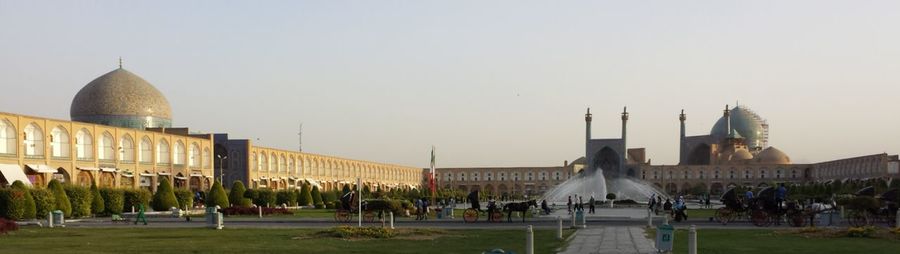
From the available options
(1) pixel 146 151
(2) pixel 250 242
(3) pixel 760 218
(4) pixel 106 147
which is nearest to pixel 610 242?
(2) pixel 250 242

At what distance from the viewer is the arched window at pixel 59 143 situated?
49750 millimetres

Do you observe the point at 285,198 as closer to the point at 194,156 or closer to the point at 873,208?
the point at 194,156

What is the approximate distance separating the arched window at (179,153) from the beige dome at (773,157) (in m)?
85.7

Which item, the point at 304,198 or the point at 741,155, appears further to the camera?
the point at 741,155

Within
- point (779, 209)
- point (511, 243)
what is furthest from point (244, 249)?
point (779, 209)

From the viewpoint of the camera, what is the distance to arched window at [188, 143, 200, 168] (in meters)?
66.3

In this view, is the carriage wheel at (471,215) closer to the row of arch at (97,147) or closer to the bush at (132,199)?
the bush at (132,199)

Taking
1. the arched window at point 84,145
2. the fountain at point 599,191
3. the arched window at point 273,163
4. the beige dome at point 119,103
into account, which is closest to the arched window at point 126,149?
the arched window at point 84,145

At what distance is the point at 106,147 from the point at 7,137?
931cm

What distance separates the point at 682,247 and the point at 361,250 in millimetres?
6140

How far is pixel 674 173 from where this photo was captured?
127500 mm

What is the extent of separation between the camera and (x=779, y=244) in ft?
59.7

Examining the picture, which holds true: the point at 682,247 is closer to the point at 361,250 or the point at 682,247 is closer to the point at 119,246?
the point at 361,250

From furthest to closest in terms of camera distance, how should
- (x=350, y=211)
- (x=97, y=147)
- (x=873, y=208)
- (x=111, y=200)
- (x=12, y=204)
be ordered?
(x=97, y=147) → (x=111, y=200) → (x=12, y=204) → (x=350, y=211) → (x=873, y=208)
